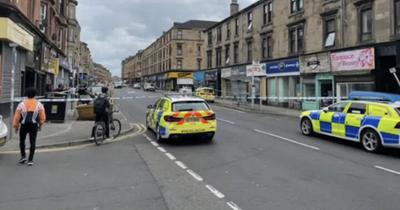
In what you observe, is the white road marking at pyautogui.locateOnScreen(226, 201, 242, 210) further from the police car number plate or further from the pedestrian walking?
the police car number plate

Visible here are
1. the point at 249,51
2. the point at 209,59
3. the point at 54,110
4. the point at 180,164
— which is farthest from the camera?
the point at 209,59

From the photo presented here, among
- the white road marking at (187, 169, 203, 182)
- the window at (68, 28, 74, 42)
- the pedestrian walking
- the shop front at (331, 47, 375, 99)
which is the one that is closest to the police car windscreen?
the white road marking at (187, 169, 203, 182)

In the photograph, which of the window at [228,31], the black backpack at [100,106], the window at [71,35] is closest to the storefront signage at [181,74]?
the window at [71,35]

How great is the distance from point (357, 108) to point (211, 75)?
3543cm

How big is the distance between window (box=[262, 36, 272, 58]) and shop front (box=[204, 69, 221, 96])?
11.2 m

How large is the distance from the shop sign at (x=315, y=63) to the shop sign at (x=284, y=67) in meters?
0.87

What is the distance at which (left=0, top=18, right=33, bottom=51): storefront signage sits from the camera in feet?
46.2

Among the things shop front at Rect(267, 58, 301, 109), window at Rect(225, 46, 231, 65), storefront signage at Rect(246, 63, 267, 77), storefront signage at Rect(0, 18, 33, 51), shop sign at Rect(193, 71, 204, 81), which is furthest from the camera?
shop sign at Rect(193, 71, 204, 81)

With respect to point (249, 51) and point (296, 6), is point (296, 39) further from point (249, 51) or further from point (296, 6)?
point (249, 51)

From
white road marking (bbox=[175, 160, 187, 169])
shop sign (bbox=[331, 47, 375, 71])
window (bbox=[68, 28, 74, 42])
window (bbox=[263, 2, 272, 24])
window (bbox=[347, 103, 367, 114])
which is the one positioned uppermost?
window (bbox=[68, 28, 74, 42])

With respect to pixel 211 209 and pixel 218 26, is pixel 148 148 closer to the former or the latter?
pixel 211 209

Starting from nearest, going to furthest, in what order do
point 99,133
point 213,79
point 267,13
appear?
point 99,133
point 267,13
point 213,79

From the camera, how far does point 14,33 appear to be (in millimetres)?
15086

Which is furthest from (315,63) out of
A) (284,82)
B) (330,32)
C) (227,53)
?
(227,53)
